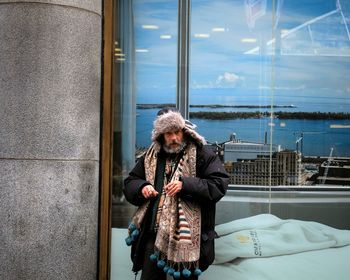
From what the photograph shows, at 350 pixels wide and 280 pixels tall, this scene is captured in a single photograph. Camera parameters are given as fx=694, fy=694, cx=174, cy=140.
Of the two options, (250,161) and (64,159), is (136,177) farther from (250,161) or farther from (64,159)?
(250,161)

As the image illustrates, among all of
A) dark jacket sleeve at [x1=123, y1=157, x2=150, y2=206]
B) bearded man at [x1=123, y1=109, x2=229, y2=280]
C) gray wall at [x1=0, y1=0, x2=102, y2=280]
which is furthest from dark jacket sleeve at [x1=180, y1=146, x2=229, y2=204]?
gray wall at [x1=0, y1=0, x2=102, y2=280]

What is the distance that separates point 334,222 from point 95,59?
8.71ft

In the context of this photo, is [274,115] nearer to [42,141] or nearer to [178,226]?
[178,226]

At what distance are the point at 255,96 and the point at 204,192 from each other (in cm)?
160

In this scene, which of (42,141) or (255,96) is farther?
(255,96)

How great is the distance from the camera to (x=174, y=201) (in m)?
5.32

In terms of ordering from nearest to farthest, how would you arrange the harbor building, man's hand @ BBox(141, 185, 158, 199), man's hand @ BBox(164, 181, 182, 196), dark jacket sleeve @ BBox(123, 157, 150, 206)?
man's hand @ BBox(164, 181, 182, 196) → man's hand @ BBox(141, 185, 158, 199) → dark jacket sleeve @ BBox(123, 157, 150, 206) → the harbor building

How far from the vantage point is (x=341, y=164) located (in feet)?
20.9

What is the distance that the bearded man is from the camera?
17.1 feet

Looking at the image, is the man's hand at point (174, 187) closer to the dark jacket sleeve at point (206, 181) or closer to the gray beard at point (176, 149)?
the dark jacket sleeve at point (206, 181)

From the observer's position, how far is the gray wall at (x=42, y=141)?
235 inches

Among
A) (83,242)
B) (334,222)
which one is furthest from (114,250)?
(334,222)

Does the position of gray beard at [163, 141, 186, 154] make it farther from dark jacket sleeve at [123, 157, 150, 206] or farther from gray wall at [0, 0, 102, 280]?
gray wall at [0, 0, 102, 280]

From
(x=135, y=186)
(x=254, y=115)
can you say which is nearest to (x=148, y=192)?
(x=135, y=186)
